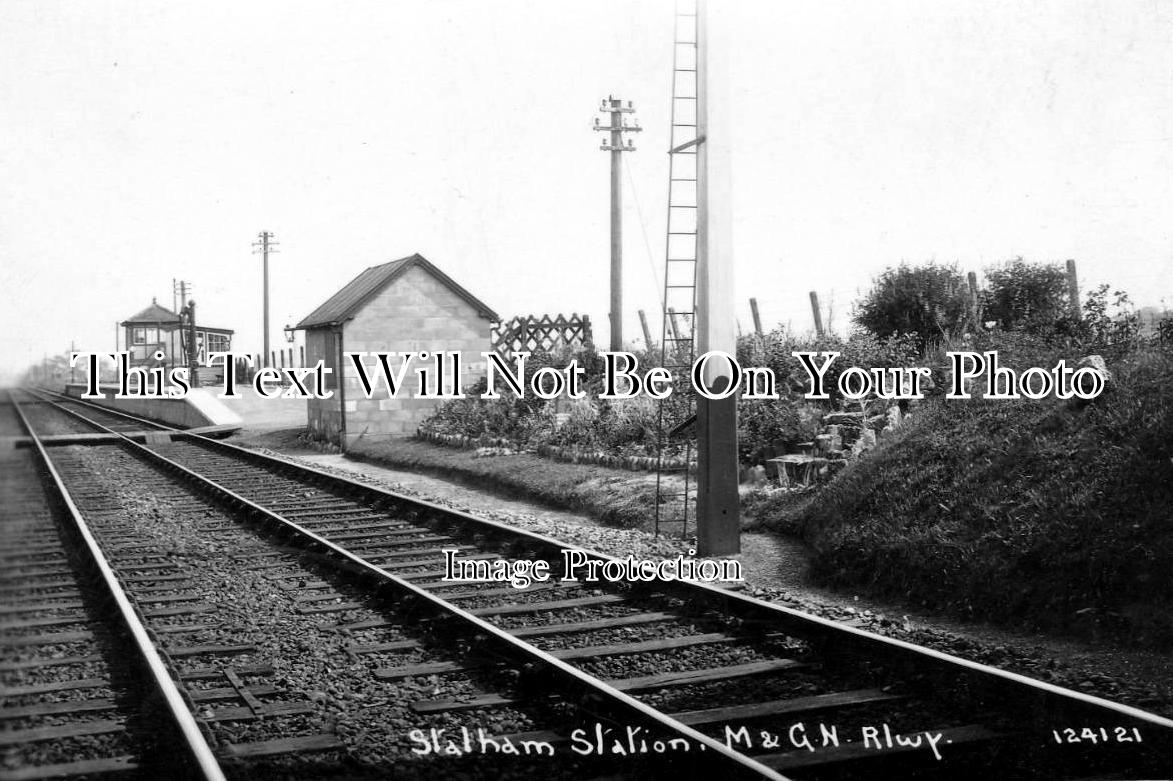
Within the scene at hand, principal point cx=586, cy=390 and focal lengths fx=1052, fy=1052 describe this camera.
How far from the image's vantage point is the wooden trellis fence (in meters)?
22.4

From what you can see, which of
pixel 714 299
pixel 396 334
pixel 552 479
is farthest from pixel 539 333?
pixel 714 299

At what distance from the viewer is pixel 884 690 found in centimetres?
477

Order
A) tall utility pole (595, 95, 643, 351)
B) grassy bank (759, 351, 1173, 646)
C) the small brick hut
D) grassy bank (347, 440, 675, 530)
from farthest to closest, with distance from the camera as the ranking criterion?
tall utility pole (595, 95, 643, 351), the small brick hut, grassy bank (347, 440, 675, 530), grassy bank (759, 351, 1173, 646)

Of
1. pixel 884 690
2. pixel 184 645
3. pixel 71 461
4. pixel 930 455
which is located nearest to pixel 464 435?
pixel 71 461

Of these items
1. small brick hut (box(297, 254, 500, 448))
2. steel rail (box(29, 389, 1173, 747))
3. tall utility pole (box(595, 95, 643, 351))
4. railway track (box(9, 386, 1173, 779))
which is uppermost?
tall utility pole (box(595, 95, 643, 351))

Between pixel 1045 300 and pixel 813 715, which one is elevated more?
pixel 1045 300

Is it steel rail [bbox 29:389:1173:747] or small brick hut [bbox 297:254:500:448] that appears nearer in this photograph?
steel rail [bbox 29:389:1173:747]

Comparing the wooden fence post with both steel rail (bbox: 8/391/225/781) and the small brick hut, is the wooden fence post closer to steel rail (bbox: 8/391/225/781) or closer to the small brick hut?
the small brick hut

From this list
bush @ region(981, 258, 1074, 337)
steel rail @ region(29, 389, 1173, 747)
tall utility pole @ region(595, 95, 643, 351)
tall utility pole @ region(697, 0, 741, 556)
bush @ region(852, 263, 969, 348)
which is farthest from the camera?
tall utility pole @ region(595, 95, 643, 351)

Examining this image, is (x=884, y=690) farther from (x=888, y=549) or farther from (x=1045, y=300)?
(x=1045, y=300)

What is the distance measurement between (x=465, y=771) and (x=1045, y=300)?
460 inches

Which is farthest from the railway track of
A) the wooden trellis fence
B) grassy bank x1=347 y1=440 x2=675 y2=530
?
the wooden trellis fence

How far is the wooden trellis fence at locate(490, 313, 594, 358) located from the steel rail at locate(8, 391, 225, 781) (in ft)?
44.9

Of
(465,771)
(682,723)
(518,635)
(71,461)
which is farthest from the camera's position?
(71,461)
